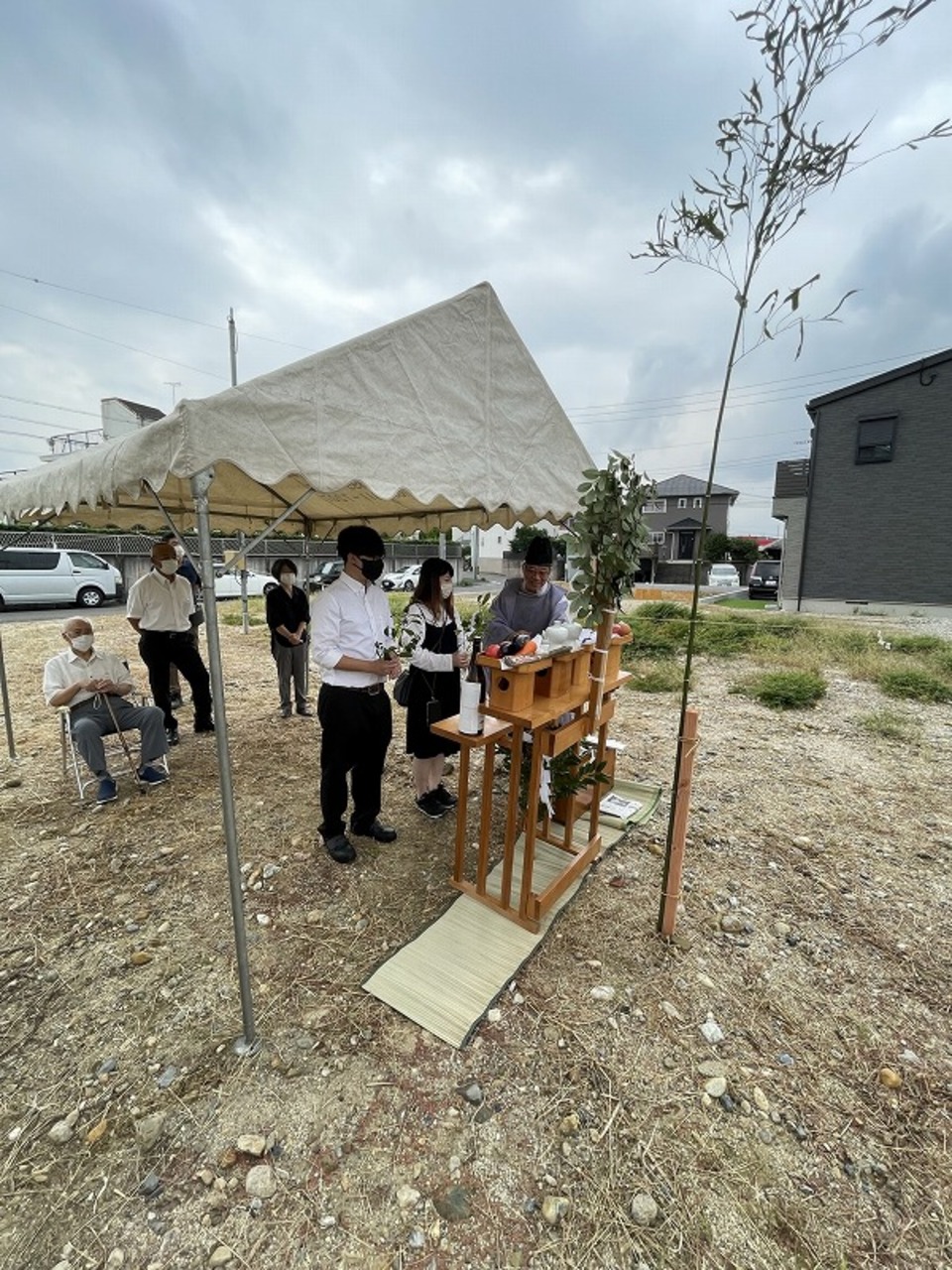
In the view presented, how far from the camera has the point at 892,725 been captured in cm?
541

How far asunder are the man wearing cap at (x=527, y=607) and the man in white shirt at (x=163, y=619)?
271 centimetres

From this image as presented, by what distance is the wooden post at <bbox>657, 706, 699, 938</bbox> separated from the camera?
7.50ft

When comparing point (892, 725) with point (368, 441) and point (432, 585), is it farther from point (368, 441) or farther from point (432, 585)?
point (368, 441)

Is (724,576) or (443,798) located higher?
(724,576)

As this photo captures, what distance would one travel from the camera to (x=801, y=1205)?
142cm

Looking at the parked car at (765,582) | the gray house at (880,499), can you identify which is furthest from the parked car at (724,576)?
the gray house at (880,499)

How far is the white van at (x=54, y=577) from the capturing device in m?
14.6

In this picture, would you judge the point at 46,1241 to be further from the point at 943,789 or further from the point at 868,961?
the point at 943,789

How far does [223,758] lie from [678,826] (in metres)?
1.96

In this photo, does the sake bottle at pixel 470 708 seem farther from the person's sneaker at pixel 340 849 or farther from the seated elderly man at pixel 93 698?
the seated elderly man at pixel 93 698

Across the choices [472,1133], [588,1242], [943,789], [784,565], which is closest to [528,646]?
[472,1133]

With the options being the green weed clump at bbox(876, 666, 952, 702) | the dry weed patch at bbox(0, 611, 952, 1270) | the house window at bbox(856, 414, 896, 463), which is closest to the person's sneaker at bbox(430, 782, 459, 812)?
the dry weed patch at bbox(0, 611, 952, 1270)

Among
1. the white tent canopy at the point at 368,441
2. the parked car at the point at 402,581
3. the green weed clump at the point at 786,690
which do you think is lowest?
the green weed clump at the point at 786,690

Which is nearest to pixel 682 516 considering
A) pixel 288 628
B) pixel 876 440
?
pixel 876 440
